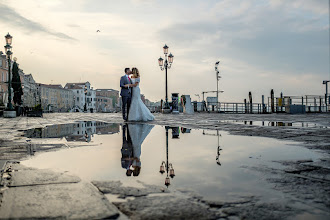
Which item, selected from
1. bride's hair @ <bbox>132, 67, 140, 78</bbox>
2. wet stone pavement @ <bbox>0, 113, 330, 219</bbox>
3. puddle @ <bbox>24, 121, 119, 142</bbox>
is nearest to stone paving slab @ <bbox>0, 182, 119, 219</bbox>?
wet stone pavement @ <bbox>0, 113, 330, 219</bbox>

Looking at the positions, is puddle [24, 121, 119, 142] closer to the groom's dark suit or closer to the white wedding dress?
the groom's dark suit

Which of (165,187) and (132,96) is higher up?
(132,96)

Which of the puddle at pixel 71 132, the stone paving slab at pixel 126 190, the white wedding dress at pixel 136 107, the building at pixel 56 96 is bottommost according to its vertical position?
the stone paving slab at pixel 126 190

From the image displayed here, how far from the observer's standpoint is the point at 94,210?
4.95ft

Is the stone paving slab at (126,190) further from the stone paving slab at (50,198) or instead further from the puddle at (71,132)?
the puddle at (71,132)

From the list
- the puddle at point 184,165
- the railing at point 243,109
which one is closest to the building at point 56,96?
the railing at point 243,109

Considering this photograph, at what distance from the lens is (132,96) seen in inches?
435

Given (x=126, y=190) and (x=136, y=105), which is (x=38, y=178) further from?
(x=136, y=105)

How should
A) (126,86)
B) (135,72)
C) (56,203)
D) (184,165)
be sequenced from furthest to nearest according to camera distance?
(135,72) < (126,86) < (184,165) < (56,203)

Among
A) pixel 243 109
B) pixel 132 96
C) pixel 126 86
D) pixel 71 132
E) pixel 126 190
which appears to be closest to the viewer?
pixel 126 190

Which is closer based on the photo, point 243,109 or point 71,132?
point 71,132

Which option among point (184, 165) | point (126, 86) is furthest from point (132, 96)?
point (184, 165)

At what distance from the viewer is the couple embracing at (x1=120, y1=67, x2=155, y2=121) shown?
10.7 m

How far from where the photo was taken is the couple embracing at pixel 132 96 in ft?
35.1
